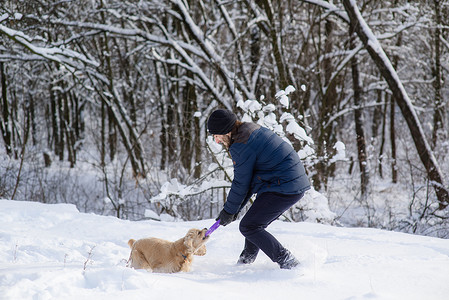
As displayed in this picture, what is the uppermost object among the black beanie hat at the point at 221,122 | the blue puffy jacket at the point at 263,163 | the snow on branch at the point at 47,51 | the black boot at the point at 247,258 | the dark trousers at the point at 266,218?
the snow on branch at the point at 47,51

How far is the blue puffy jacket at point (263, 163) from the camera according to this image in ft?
12.1

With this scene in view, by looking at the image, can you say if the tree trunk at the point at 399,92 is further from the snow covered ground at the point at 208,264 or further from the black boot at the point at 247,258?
the black boot at the point at 247,258

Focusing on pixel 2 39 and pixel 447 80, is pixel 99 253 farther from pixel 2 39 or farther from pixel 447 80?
pixel 447 80

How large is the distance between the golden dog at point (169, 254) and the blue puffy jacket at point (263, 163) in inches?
27.6

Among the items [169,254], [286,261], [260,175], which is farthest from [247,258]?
[260,175]

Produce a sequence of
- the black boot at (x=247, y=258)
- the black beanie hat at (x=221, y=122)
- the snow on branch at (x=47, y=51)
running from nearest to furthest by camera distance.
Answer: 1. the black beanie hat at (x=221, y=122)
2. the black boot at (x=247, y=258)
3. the snow on branch at (x=47, y=51)

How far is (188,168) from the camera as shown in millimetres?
11375

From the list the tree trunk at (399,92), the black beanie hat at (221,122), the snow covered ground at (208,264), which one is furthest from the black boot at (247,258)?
the tree trunk at (399,92)

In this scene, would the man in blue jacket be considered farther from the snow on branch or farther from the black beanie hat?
the snow on branch

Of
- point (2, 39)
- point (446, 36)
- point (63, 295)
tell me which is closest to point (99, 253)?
point (63, 295)

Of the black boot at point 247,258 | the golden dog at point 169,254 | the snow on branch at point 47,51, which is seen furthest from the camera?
the snow on branch at point 47,51

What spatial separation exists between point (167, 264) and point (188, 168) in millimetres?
7264

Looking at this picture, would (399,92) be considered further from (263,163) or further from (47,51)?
(47,51)

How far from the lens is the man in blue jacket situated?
3.70 meters
